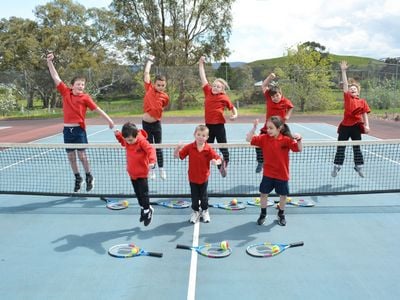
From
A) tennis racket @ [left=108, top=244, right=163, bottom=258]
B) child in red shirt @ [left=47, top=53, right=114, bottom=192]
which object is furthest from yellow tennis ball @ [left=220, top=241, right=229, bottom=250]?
child in red shirt @ [left=47, top=53, right=114, bottom=192]

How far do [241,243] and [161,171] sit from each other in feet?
9.31

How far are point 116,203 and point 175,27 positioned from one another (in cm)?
2822

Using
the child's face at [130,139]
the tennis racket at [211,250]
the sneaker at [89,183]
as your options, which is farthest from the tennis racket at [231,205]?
the sneaker at [89,183]

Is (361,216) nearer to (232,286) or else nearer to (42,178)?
(232,286)

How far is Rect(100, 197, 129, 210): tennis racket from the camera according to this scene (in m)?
6.17

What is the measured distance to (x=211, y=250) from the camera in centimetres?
460

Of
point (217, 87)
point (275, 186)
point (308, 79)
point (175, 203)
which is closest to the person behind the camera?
point (275, 186)

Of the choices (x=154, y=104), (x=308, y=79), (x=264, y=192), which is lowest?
(x=264, y=192)

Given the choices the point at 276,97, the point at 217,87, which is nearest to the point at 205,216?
the point at 217,87

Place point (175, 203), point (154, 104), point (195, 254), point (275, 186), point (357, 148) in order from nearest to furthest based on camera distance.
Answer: point (195, 254), point (275, 186), point (175, 203), point (154, 104), point (357, 148)

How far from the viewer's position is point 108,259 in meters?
4.45

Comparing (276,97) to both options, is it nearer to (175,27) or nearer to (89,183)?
(89,183)

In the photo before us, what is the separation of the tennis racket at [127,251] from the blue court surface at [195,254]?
8 cm

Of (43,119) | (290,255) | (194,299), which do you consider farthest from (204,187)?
(43,119)
